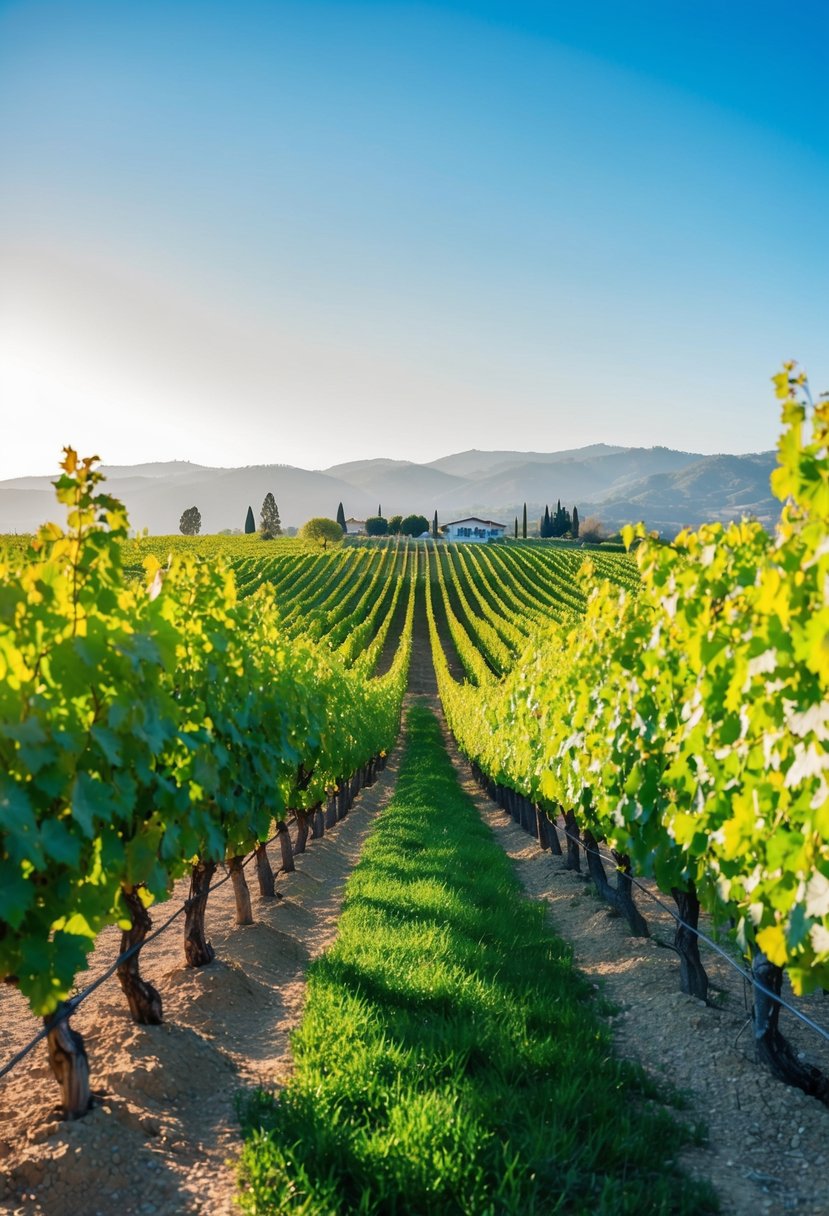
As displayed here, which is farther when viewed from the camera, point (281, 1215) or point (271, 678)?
point (271, 678)

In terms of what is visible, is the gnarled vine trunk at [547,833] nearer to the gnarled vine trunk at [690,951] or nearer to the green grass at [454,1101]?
the green grass at [454,1101]

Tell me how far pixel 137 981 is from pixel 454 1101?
7.27ft

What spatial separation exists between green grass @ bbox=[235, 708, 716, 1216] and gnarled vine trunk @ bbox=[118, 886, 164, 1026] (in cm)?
96

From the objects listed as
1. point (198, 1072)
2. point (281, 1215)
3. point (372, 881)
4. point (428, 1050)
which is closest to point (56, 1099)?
point (198, 1072)

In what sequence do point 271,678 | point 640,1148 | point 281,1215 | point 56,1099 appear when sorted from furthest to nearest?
point 271,678, point 56,1099, point 640,1148, point 281,1215

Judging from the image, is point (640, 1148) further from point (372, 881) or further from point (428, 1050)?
point (372, 881)

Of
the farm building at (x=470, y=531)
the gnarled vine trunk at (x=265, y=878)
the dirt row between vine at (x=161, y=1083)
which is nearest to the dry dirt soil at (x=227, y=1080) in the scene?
the dirt row between vine at (x=161, y=1083)

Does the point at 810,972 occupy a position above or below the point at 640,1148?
above

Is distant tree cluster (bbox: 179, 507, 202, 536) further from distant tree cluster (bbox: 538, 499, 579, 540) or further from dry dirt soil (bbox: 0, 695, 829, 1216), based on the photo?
dry dirt soil (bbox: 0, 695, 829, 1216)

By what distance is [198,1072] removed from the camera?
507cm

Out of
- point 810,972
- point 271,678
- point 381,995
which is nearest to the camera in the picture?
point 810,972

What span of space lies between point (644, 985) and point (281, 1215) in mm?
4517

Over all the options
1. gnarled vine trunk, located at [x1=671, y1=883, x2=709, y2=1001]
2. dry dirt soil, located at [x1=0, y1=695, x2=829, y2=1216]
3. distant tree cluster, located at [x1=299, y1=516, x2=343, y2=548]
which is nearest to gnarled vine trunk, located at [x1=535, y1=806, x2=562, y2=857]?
dry dirt soil, located at [x1=0, y1=695, x2=829, y2=1216]

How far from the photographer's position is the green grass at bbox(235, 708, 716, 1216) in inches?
146
